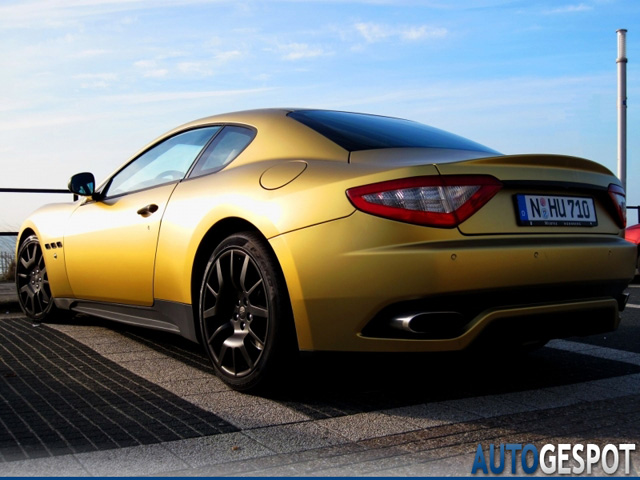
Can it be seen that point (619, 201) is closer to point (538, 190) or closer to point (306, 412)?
point (538, 190)

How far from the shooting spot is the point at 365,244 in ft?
11.0

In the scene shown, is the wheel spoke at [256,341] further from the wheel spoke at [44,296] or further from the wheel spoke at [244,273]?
the wheel spoke at [44,296]

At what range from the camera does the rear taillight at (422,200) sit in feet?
10.9

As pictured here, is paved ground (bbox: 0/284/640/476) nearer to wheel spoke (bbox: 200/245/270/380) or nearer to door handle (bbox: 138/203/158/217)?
wheel spoke (bbox: 200/245/270/380)

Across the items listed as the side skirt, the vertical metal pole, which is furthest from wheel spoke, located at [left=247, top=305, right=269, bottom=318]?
the vertical metal pole

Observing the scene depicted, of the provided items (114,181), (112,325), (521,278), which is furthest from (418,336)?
(112,325)

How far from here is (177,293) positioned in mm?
4328

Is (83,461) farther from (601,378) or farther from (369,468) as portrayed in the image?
(601,378)

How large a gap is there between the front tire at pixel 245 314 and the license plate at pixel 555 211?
1124 millimetres

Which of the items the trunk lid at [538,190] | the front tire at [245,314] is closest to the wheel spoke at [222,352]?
the front tire at [245,314]

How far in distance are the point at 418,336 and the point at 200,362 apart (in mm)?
1752

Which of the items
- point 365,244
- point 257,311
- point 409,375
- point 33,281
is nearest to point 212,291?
point 257,311

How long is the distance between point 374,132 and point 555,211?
1.05 metres

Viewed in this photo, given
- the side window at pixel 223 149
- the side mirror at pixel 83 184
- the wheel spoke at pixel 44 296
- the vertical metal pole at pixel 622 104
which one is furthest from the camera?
the vertical metal pole at pixel 622 104
